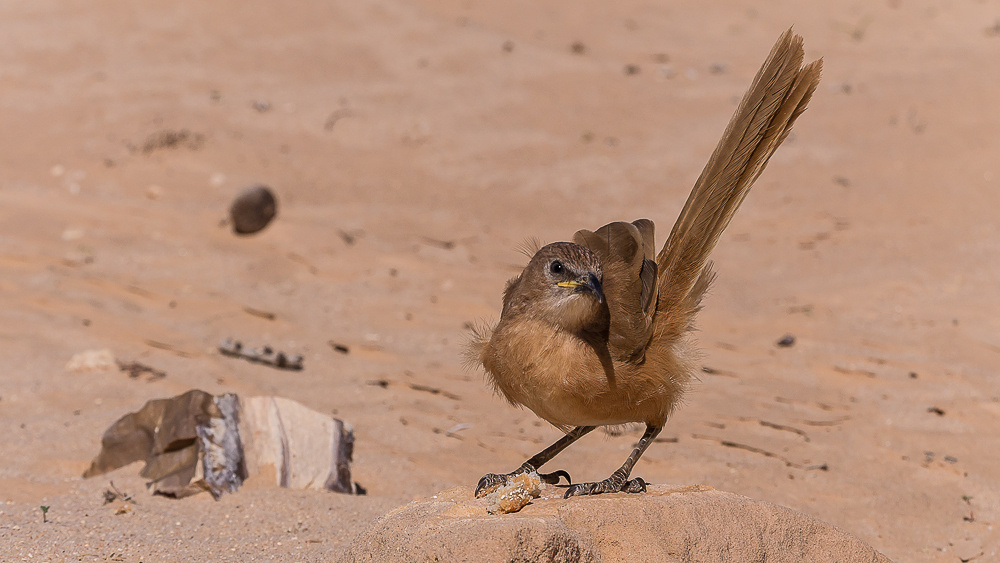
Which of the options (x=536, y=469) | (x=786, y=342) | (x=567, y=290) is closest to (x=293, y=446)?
(x=536, y=469)

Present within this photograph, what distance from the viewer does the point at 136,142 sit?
10570mm

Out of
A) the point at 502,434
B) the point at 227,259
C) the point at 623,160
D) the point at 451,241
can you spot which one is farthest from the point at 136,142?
the point at 502,434

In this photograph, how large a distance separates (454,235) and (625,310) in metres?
5.73

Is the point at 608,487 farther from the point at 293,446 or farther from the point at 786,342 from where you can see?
the point at 786,342

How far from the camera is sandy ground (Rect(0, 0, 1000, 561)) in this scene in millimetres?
4965

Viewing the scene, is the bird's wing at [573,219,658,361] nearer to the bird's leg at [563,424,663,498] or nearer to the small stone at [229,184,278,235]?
the bird's leg at [563,424,663,498]

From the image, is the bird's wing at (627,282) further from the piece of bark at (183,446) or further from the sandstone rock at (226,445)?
the piece of bark at (183,446)

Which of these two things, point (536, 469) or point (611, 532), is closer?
point (611, 532)

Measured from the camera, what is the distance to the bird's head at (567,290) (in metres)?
3.48

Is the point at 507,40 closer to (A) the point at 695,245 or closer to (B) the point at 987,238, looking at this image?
(B) the point at 987,238

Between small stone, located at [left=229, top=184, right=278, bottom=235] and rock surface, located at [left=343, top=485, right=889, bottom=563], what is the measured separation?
5.93m

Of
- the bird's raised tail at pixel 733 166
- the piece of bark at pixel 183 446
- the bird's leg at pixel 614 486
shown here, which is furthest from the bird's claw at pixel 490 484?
the piece of bark at pixel 183 446

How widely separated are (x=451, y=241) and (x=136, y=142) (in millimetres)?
4056

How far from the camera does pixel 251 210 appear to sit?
8.85 m
